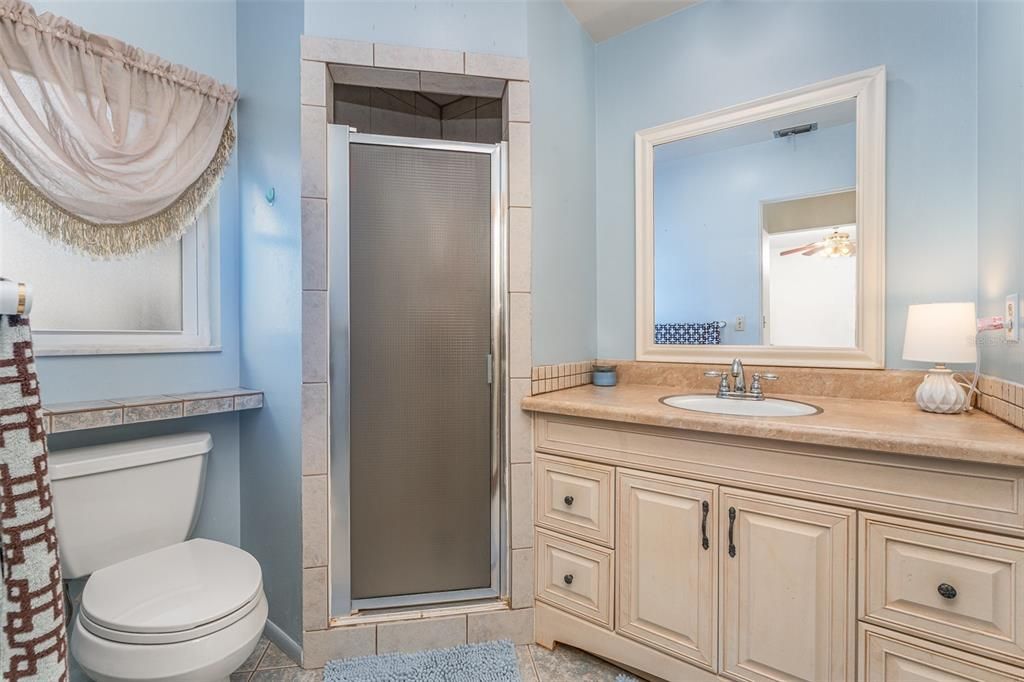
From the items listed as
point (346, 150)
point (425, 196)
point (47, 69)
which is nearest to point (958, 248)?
point (425, 196)

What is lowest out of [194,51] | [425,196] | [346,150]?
[425,196]

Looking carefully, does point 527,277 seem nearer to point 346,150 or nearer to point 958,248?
point 346,150

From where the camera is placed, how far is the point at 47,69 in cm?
140

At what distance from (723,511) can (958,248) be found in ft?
3.72

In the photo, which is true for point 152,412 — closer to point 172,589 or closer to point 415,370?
point 172,589

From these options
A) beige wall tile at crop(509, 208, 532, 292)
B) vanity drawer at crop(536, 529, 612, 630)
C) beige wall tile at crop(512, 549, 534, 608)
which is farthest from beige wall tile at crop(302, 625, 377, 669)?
beige wall tile at crop(509, 208, 532, 292)

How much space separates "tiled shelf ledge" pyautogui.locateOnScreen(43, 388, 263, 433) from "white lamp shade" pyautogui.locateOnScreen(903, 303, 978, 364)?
2166 mm

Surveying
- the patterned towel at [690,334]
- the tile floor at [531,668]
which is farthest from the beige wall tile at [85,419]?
the patterned towel at [690,334]

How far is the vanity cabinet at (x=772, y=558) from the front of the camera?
1.06m

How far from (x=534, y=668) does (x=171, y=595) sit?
112cm

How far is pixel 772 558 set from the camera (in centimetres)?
129

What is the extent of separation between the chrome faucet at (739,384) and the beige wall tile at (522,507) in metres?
0.77

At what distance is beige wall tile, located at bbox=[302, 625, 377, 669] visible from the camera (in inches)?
63.9

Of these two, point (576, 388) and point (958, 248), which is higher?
point (958, 248)
